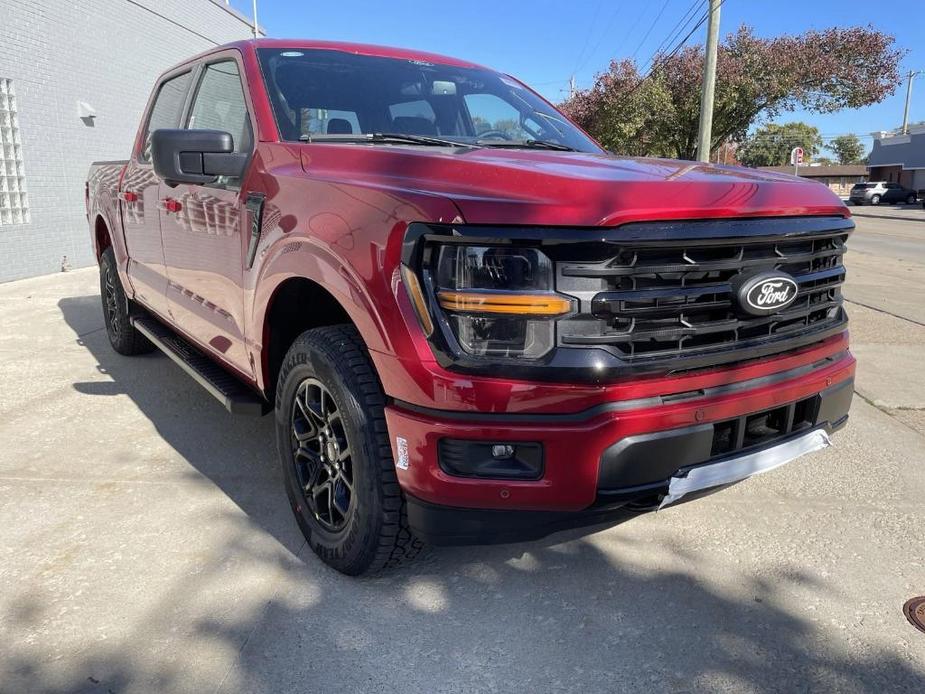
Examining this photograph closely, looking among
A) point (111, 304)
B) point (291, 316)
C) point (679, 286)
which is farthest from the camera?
point (111, 304)

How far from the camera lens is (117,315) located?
5625 millimetres

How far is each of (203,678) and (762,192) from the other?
2.26 m

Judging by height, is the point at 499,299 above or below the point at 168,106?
below

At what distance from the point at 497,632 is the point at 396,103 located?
2.28 meters

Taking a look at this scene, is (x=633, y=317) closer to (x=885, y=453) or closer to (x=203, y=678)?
(x=203, y=678)

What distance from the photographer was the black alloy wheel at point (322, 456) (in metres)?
2.56

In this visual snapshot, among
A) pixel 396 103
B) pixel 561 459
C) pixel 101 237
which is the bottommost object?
pixel 561 459

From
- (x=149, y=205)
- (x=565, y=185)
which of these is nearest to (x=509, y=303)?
(x=565, y=185)

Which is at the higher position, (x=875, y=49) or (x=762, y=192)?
(x=875, y=49)

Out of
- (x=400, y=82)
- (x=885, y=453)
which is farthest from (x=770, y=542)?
(x=400, y=82)

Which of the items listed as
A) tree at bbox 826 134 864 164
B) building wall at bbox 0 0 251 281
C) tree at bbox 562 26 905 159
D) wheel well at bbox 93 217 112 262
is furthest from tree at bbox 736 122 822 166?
wheel well at bbox 93 217 112 262

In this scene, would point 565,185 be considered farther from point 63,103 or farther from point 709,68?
point 709,68

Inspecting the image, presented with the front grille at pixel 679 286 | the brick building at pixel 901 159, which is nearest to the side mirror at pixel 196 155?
the front grille at pixel 679 286

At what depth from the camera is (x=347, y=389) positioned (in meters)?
2.36
